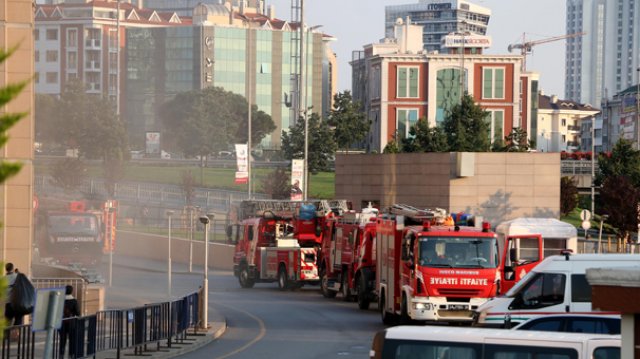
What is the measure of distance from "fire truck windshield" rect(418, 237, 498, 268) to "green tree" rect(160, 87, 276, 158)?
9983 centimetres

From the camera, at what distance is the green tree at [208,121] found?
132m

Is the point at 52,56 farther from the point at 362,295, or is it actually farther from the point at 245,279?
the point at 362,295

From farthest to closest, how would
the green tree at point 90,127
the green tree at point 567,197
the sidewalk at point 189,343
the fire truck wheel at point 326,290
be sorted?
the green tree at point 90,127 < the green tree at point 567,197 < the fire truck wheel at point 326,290 < the sidewalk at point 189,343

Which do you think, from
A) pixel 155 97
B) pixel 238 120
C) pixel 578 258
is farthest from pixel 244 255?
pixel 155 97

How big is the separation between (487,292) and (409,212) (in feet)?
12.1

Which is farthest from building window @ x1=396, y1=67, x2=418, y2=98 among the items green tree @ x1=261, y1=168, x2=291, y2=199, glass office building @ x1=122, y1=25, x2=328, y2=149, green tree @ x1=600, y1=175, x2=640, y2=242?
green tree @ x1=600, y1=175, x2=640, y2=242

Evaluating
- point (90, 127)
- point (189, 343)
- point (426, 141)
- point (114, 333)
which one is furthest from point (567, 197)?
point (114, 333)

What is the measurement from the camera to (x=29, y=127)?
26.4 m

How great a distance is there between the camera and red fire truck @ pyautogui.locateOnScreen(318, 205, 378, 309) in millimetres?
35875

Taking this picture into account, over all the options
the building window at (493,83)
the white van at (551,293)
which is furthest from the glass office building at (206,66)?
the white van at (551,293)

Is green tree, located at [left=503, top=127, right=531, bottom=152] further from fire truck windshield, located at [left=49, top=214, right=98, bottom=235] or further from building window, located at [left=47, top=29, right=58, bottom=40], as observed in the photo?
building window, located at [left=47, top=29, right=58, bottom=40]

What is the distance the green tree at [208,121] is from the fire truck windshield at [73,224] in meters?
73.7

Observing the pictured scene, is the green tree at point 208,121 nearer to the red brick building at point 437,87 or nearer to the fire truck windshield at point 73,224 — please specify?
the red brick building at point 437,87

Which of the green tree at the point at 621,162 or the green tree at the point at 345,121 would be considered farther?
the green tree at the point at 345,121
